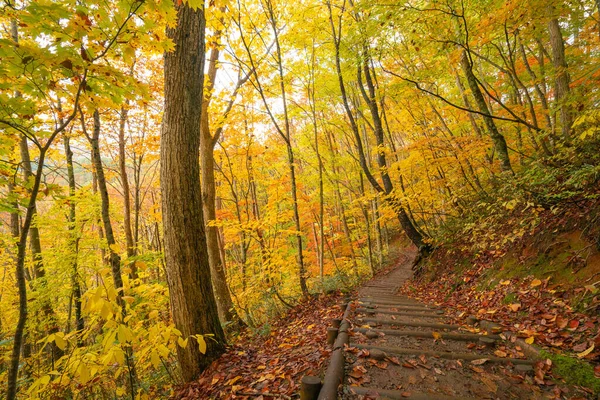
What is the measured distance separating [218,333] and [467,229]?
6527mm

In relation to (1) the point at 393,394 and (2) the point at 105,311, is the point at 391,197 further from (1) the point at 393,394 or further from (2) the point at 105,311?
(2) the point at 105,311

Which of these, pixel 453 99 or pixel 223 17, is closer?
pixel 223 17

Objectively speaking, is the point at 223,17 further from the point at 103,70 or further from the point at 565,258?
the point at 565,258

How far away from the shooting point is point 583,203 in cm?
403

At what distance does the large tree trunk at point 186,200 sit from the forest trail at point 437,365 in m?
1.88

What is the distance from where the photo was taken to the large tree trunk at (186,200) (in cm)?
348

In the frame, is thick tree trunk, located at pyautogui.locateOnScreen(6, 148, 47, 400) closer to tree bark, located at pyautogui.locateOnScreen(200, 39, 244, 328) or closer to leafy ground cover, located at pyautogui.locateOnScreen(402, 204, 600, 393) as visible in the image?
leafy ground cover, located at pyautogui.locateOnScreen(402, 204, 600, 393)

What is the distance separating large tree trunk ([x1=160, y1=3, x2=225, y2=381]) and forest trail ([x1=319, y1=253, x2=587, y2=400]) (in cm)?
188

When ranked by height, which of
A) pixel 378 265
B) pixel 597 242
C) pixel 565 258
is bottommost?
pixel 378 265

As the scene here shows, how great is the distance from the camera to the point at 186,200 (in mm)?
3619

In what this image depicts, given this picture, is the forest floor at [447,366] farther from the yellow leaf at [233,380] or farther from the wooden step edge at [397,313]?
the yellow leaf at [233,380]

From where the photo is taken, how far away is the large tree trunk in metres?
3.48

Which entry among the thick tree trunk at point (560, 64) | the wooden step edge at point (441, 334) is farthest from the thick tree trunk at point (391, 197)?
the wooden step edge at point (441, 334)

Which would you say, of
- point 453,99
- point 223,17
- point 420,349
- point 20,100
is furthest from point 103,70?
point 453,99
